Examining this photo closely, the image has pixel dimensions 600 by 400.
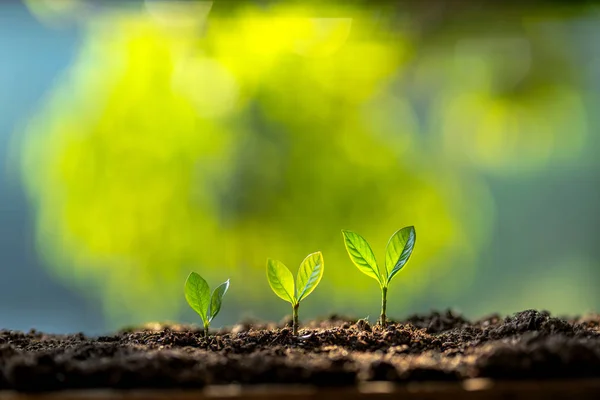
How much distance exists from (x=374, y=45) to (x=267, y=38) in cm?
38

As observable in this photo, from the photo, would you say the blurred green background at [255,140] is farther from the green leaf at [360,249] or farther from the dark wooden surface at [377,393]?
the dark wooden surface at [377,393]

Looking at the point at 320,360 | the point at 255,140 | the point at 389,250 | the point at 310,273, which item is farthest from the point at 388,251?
the point at 255,140

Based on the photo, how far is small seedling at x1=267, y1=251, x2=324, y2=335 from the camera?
91 cm

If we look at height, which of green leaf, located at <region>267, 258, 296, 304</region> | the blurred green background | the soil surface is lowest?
the soil surface

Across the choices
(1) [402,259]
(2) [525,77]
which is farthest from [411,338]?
(2) [525,77]

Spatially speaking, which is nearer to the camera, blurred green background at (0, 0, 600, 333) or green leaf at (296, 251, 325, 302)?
green leaf at (296, 251, 325, 302)

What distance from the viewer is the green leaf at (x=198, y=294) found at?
93cm

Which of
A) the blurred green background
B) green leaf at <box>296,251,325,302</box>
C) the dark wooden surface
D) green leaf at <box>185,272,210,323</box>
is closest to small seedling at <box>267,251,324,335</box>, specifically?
green leaf at <box>296,251,325,302</box>

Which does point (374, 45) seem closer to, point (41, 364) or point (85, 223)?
point (85, 223)

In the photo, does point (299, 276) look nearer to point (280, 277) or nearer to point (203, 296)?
point (280, 277)

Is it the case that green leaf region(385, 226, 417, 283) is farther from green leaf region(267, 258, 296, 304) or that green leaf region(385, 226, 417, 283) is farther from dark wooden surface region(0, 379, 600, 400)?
dark wooden surface region(0, 379, 600, 400)

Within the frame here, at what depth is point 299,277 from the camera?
0.92 meters

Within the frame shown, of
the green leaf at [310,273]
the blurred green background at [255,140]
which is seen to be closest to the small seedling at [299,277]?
the green leaf at [310,273]

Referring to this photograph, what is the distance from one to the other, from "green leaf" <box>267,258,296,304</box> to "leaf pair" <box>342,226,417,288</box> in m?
0.12
